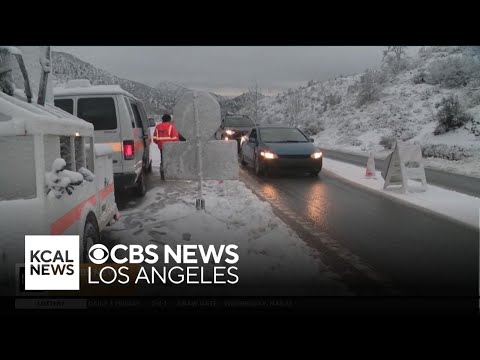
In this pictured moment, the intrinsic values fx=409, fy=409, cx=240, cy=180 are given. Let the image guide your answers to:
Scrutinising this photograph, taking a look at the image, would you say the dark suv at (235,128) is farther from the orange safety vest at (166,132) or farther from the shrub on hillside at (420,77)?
the shrub on hillside at (420,77)

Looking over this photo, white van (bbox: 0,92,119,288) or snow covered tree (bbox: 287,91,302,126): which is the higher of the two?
snow covered tree (bbox: 287,91,302,126)

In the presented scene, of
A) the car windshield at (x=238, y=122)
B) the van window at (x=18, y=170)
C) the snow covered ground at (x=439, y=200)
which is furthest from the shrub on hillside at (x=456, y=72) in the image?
the van window at (x=18, y=170)

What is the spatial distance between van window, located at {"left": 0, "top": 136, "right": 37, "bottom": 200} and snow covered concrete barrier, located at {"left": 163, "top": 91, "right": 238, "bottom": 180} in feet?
11.1

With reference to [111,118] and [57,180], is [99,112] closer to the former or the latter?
[111,118]

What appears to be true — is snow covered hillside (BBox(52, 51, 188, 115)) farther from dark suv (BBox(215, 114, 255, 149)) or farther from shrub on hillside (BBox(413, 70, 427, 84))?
shrub on hillside (BBox(413, 70, 427, 84))

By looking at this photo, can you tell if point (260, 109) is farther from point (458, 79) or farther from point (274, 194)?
point (274, 194)

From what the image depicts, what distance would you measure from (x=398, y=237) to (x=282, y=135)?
7.37m

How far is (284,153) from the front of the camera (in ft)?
37.8

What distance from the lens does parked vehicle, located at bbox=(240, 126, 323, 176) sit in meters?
11.5

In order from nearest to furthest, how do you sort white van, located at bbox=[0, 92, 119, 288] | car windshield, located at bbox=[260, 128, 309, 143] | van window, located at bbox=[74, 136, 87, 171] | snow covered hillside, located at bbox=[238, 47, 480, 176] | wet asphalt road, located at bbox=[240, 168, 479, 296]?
white van, located at bbox=[0, 92, 119, 288]
van window, located at bbox=[74, 136, 87, 171]
wet asphalt road, located at bbox=[240, 168, 479, 296]
car windshield, located at bbox=[260, 128, 309, 143]
snow covered hillside, located at bbox=[238, 47, 480, 176]

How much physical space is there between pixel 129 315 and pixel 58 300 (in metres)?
0.59

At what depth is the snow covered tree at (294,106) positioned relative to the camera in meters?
55.0

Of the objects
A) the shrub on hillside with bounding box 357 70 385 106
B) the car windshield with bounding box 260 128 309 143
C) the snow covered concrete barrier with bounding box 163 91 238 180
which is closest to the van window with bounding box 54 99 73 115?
the snow covered concrete barrier with bounding box 163 91 238 180

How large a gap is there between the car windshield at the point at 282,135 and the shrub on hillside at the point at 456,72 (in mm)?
25382
